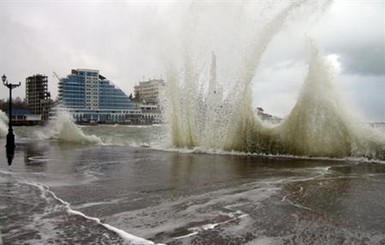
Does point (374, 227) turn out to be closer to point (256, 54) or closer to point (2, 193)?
point (2, 193)

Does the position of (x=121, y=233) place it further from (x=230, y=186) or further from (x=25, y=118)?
(x=25, y=118)

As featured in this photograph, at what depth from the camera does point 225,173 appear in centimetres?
1300

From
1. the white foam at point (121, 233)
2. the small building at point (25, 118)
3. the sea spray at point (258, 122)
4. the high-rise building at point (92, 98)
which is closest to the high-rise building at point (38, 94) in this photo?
the small building at point (25, 118)

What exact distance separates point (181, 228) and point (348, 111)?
14260mm

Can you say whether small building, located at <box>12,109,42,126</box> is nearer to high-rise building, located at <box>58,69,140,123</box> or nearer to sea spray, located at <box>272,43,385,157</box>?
high-rise building, located at <box>58,69,140,123</box>

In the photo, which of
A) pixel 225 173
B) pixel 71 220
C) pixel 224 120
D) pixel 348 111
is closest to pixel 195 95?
pixel 224 120

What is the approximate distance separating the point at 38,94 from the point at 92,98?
14.2m

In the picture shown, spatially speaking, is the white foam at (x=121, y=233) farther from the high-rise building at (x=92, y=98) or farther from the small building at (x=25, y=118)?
the high-rise building at (x=92, y=98)

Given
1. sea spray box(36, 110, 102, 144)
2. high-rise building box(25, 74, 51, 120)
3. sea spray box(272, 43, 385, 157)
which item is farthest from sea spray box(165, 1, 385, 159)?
high-rise building box(25, 74, 51, 120)

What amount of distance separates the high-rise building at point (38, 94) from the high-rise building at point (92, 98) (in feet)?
14.3

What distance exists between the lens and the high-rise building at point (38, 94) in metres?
117

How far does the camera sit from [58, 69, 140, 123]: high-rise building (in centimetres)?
12188

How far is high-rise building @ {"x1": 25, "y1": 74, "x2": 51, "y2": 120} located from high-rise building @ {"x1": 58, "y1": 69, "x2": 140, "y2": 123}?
4364mm

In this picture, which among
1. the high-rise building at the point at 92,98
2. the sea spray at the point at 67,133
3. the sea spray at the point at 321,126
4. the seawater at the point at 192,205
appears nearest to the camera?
the seawater at the point at 192,205
